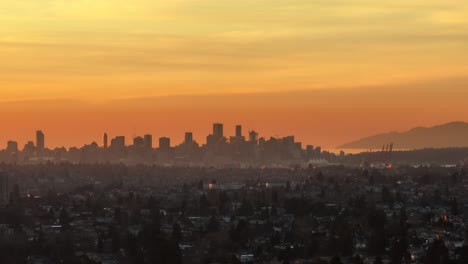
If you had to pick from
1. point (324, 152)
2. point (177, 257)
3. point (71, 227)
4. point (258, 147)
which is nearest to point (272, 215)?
point (71, 227)

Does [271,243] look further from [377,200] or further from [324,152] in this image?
[324,152]

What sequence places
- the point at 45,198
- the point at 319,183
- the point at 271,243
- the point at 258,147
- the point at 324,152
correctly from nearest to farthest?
1. the point at 271,243
2. the point at 45,198
3. the point at 319,183
4. the point at 258,147
5. the point at 324,152

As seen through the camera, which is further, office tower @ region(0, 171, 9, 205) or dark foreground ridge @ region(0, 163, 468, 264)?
office tower @ region(0, 171, 9, 205)

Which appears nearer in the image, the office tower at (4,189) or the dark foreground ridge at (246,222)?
the dark foreground ridge at (246,222)

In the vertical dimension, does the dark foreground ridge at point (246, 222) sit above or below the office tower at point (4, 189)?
below

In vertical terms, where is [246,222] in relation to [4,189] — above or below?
below

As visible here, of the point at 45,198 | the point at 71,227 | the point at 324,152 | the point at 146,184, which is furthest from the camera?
the point at 324,152

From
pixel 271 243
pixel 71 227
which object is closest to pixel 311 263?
pixel 271 243

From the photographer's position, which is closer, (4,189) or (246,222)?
(246,222)

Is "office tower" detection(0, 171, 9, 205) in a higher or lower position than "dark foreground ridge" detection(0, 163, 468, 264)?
higher

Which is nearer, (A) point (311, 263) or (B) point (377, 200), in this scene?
(A) point (311, 263)
